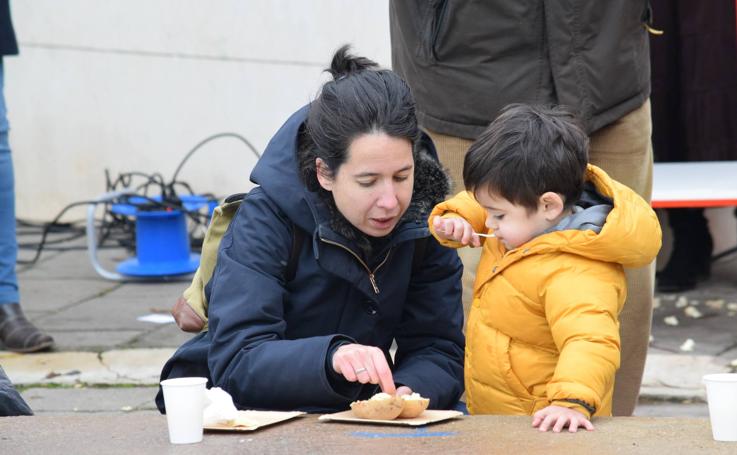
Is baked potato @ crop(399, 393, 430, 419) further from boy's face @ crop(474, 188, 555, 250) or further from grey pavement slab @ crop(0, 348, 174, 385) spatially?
grey pavement slab @ crop(0, 348, 174, 385)

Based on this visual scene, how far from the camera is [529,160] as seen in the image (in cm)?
265

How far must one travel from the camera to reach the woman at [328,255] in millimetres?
2668

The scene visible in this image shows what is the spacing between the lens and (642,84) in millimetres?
3514

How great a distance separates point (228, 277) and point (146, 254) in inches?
140

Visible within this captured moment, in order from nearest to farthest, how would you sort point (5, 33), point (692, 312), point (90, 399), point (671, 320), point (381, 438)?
point (381, 438) < point (90, 399) < point (5, 33) < point (671, 320) < point (692, 312)

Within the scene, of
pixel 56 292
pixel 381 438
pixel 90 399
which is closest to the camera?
pixel 381 438

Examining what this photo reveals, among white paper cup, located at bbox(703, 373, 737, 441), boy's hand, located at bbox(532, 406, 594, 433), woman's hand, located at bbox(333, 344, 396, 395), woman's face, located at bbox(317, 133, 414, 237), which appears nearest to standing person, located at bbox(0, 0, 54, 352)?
woman's face, located at bbox(317, 133, 414, 237)

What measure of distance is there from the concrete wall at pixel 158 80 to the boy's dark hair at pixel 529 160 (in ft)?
13.3

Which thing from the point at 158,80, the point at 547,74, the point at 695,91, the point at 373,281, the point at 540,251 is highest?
the point at 547,74

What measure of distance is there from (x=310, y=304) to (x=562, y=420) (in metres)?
0.68

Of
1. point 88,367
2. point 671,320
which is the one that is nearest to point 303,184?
point 88,367

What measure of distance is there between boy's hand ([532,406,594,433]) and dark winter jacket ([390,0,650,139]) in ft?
3.75

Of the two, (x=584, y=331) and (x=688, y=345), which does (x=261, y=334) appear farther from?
(x=688, y=345)

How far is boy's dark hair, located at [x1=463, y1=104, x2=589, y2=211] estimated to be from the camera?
2650mm
